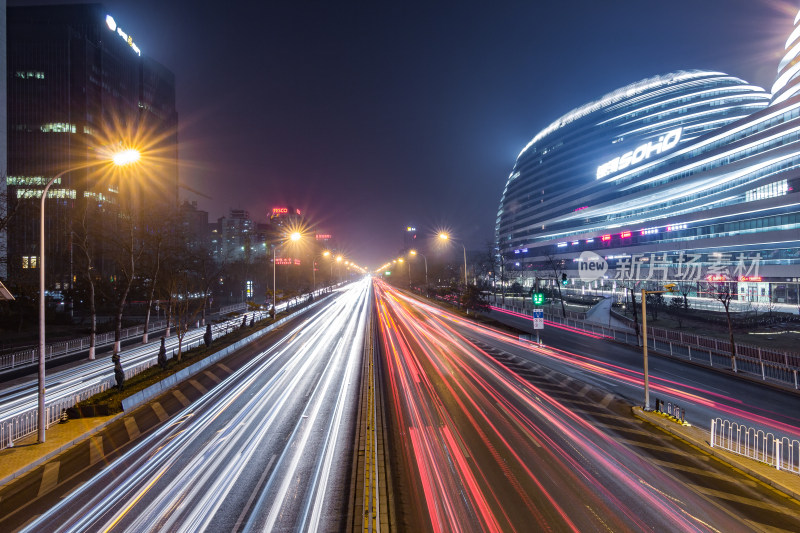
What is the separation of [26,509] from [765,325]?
4873 centimetres

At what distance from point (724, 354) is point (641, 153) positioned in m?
80.5

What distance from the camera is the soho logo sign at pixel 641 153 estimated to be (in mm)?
79062

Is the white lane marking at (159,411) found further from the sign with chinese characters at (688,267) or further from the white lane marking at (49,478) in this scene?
the sign with chinese characters at (688,267)

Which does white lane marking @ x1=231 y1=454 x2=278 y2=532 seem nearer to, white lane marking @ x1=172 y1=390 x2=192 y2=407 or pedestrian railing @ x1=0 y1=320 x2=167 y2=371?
white lane marking @ x1=172 y1=390 x2=192 y2=407

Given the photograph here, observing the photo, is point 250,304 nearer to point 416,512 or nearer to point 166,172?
point 416,512

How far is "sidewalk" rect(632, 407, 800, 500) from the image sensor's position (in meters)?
9.11

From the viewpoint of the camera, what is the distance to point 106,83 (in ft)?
263

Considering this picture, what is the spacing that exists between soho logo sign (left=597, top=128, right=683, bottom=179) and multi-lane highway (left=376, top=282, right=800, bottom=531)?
85.3 m

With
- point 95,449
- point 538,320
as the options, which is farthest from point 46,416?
point 538,320

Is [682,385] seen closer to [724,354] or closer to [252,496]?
[724,354]

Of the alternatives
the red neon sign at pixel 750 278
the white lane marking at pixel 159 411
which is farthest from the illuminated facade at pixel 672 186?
the white lane marking at pixel 159 411

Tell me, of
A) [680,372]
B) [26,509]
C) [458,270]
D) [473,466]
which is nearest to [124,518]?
[26,509]

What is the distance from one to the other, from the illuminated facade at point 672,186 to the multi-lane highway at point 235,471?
2161 inches

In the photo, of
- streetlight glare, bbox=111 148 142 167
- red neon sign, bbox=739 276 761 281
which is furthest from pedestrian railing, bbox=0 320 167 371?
red neon sign, bbox=739 276 761 281
